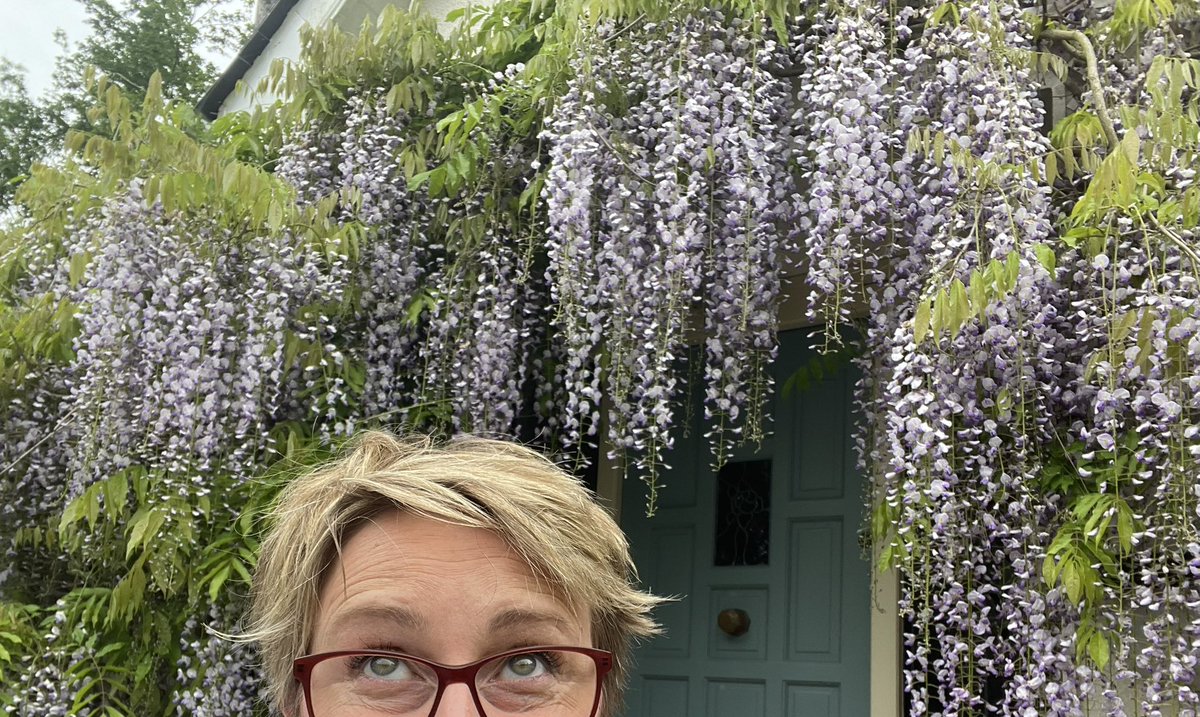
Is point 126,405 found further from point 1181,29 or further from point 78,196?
point 1181,29

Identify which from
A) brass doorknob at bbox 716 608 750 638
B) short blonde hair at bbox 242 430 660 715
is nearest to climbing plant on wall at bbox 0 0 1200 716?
brass doorknob at bbox 716 608 750 638

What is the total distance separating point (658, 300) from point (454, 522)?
79.9 inches

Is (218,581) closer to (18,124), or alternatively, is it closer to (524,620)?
(524,620)

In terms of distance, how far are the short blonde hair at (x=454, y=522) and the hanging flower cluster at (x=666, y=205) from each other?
1.78 metres

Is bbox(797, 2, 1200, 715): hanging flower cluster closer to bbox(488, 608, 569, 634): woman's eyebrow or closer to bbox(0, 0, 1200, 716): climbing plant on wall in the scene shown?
bbox(0, 0, 1200, 716): climbing plant on wall

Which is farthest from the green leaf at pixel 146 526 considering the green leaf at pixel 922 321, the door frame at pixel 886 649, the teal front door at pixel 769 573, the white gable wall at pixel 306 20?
the green leaf at pixel 922 321

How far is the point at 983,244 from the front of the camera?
101 inches

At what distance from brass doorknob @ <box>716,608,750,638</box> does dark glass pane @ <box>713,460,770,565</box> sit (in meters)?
0.18

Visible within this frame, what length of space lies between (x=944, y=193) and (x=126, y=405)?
245 centimetres

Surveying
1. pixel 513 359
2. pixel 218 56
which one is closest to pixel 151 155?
pixel 513 359

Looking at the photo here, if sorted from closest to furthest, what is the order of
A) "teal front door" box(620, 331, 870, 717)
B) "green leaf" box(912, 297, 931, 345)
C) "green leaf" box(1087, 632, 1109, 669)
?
"green leaf" box(1087, 632, 1109, 669) → "green leaf" box(912, 297, 931, 345) → "teal front door" box(620, 331, 870, 717)

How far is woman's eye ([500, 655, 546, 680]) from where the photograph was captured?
40.6 inches

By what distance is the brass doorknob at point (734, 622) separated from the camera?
12.8 ft

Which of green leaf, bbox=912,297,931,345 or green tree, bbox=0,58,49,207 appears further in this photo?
green tree, bbox=0,58,49,207
